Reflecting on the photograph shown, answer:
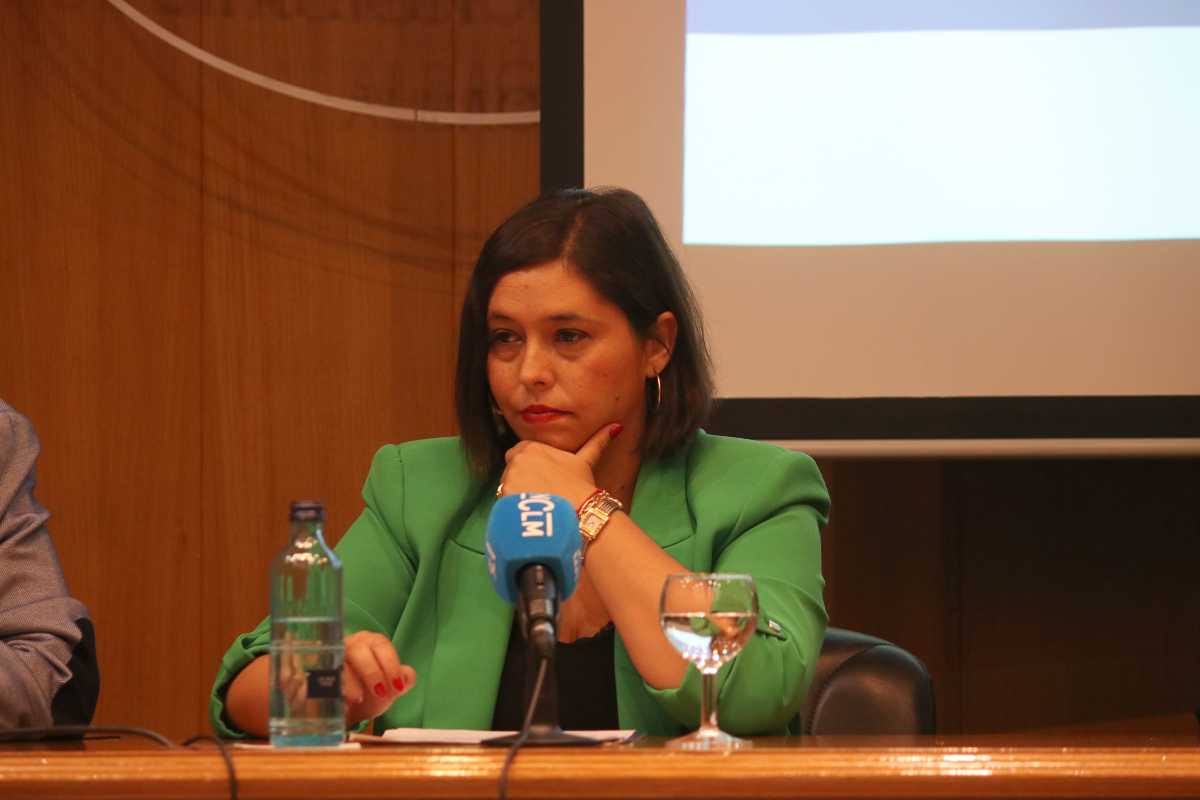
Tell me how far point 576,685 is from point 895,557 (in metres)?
1.36

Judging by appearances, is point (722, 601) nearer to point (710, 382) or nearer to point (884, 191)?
point (710, 382)

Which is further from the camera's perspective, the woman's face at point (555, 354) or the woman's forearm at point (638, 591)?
the woman's face at point (555, 354)

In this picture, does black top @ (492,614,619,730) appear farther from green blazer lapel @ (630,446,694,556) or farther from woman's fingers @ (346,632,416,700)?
woman's fingers @ (346,632,416,700)

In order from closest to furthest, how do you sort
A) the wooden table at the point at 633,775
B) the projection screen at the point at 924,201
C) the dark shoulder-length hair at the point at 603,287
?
the wooden table at the point at 633,775 → the dark shoulder-length hair at the point at 603,287 → the projection screen at the point at 924,201

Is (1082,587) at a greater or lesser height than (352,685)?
lesser

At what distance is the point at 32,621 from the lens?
1719 millimetres

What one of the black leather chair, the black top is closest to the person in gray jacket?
the black top

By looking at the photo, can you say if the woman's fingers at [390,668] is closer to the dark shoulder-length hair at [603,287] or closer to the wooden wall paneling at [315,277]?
the dark shoulder-length hair at [603,287]

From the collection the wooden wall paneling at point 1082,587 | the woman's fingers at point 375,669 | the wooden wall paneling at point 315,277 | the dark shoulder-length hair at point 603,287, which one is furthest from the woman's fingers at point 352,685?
the wooden wall paneling at point 1082,587

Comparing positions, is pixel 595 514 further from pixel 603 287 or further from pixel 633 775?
pixel 633 775

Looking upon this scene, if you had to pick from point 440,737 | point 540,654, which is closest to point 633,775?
point 540,654

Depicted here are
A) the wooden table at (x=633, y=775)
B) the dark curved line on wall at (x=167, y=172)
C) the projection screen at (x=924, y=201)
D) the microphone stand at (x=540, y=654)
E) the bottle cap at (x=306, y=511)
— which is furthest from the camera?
the dark curved line on wall at (x=167, y=172)

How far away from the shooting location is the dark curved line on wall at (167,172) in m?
3.04

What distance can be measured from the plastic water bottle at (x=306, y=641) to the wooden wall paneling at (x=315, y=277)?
5.64ft
